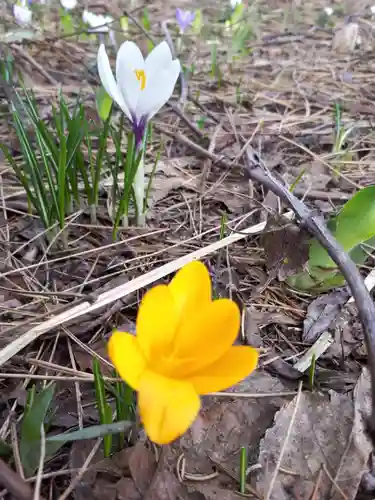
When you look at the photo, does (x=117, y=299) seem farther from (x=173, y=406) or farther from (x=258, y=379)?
(x=173, y=406)

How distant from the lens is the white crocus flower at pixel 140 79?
1.13 meters

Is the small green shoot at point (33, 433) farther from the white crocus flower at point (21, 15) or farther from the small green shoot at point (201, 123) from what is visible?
the white crocus flower at point (21, 15)

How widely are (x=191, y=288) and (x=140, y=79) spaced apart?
69 centimetres

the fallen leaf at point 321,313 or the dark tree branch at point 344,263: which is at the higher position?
the dark tree branch at point 344,263

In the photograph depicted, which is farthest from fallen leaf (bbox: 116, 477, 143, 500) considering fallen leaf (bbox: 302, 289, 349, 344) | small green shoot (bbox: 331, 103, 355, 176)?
small green shoot (bbox: 331, 103, 355, 176)

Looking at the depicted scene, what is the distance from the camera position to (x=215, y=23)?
4.02m

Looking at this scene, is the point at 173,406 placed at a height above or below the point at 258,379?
above

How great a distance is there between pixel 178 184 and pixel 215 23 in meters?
2.99

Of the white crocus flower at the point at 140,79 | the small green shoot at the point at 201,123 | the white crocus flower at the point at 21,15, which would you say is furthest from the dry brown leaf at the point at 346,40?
the white crocus flower at the point at 140,79

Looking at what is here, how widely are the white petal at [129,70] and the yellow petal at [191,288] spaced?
0.67m

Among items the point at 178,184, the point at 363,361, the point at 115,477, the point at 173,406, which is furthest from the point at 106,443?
the point at 178,184

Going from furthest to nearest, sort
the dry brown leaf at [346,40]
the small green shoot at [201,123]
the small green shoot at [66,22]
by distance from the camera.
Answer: the dry brown leaf at [346,40]
the small green shoot at [66,22]
the small green shoot at [201,123]

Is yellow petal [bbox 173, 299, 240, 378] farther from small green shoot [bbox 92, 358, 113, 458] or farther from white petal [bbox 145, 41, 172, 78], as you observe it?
white petal [bbox 145, 41, 172, 78]

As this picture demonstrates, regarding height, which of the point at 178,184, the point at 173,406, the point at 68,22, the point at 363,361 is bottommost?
the point at 363,361
